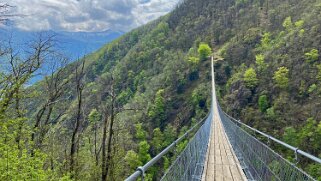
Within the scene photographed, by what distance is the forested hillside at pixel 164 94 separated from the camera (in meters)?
14.6

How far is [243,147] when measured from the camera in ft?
30.7

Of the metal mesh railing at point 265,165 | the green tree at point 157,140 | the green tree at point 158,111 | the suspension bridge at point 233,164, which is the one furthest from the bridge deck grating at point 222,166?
the green tree at point 158,111

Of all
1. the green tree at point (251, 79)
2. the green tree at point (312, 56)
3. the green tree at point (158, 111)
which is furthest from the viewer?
the green tree at point (158, 111)

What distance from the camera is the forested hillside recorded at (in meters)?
14.6

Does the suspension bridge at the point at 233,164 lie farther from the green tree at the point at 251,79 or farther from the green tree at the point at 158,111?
the green tree at the point at 158,111

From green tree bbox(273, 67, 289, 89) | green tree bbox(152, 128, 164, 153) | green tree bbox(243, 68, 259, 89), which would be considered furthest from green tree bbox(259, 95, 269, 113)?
green tree bbox(152, 128, 164, 153)

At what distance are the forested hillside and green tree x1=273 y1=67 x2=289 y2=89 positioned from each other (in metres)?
0.22

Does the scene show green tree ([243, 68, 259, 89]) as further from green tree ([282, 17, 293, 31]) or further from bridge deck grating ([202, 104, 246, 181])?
bridge deck grating ([202, 104, 246, 181])

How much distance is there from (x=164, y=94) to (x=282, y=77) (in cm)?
3597

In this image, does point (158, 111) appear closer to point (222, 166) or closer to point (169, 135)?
point (169, 135)

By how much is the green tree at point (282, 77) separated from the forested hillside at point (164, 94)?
8.7 inches

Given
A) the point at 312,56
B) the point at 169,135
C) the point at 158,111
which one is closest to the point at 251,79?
the point at 312,56

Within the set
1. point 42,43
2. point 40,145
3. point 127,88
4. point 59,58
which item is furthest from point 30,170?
point 127,88

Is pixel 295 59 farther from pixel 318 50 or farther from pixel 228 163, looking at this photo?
pixel 228 163
